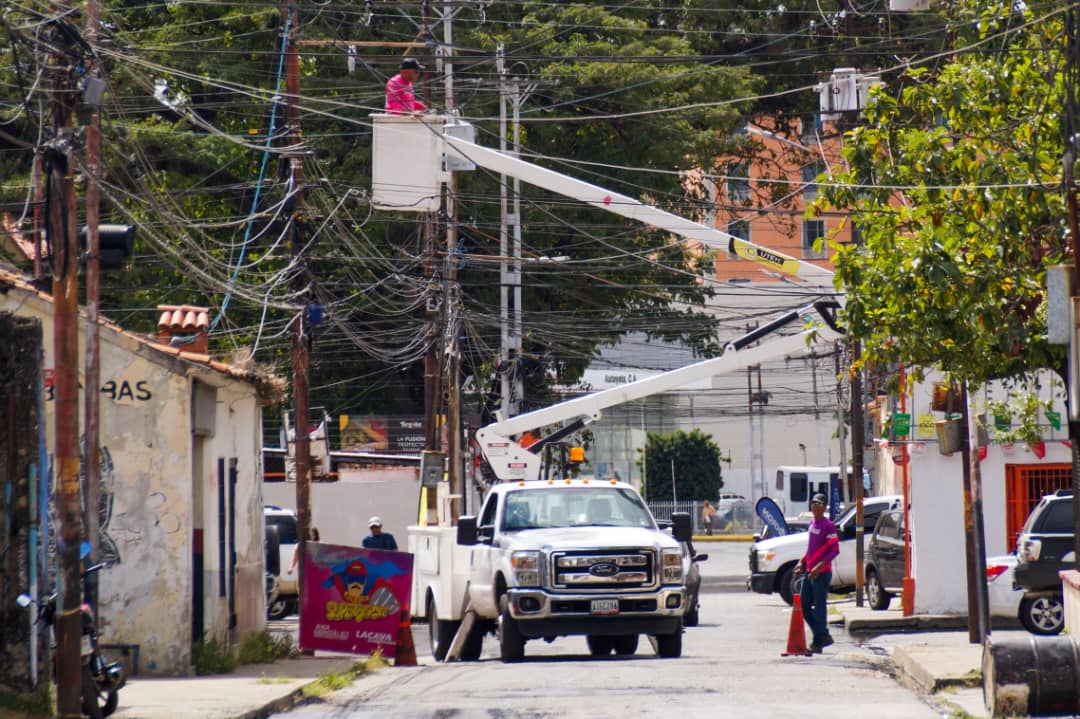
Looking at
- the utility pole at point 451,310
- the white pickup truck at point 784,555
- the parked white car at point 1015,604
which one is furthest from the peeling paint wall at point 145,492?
the utility pole at point 451,310

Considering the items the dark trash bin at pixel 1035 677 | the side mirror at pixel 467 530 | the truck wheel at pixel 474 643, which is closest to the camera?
the dark trash bin at pixel 1035 677

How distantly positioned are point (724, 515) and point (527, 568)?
55.5 m

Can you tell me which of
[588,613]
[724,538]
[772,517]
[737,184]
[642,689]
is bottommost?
[724,538]

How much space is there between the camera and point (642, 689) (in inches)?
553

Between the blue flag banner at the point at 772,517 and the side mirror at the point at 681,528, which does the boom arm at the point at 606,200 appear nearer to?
the side mirror at the point at 681,528

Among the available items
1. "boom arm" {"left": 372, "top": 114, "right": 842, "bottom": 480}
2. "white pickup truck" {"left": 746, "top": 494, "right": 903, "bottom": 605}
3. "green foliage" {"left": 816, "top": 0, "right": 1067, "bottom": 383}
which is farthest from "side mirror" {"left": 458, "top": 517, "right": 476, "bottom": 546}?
"white pickup truck" {"left": 746, "top": 494, "right": 903, "bottom": 605}

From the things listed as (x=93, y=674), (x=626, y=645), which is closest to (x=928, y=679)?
(x=626, y=645)

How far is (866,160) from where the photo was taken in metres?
15.6

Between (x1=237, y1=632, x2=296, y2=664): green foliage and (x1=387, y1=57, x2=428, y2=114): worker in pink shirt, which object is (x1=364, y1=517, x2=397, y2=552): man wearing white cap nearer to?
(x1=237, y1=632, x2=296, y2=664): green foliage

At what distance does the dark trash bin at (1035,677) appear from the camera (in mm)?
11164

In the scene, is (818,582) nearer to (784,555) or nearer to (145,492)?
(145,492)

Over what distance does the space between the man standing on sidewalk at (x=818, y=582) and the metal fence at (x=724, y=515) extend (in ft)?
168

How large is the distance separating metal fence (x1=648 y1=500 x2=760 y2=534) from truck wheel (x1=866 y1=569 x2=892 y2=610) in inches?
1699

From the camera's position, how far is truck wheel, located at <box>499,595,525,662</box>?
1830 cm
